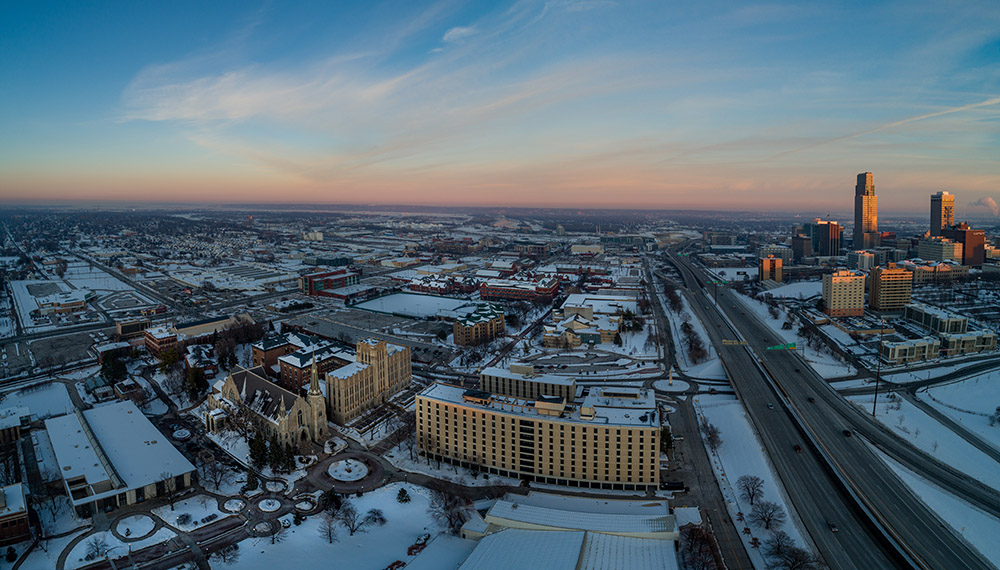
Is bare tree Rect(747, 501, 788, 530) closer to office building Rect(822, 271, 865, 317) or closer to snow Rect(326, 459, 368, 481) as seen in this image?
snow Rect(326, 459, 368, 481)

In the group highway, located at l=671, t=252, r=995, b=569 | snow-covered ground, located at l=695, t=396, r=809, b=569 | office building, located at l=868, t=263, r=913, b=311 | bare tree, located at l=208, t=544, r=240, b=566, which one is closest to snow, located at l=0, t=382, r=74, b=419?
bare tree, located at l=208, t=544, r=240, b=566

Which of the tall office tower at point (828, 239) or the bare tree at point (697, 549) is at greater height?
the tall office tower at point (828, 239)

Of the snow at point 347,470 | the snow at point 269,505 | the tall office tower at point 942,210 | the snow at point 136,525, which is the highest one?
the tall office tower at point 942,210

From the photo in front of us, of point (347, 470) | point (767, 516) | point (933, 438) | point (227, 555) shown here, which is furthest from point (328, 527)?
point (933, 438)

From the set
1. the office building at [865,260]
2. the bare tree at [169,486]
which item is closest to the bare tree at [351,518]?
the bare tree at [169,486]

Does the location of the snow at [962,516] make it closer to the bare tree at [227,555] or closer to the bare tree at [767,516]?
the bare tree at [767,516]

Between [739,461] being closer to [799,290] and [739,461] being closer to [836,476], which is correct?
[836,476]

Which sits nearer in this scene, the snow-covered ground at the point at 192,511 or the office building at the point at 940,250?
the snow-covered ground at the point at 192,511
